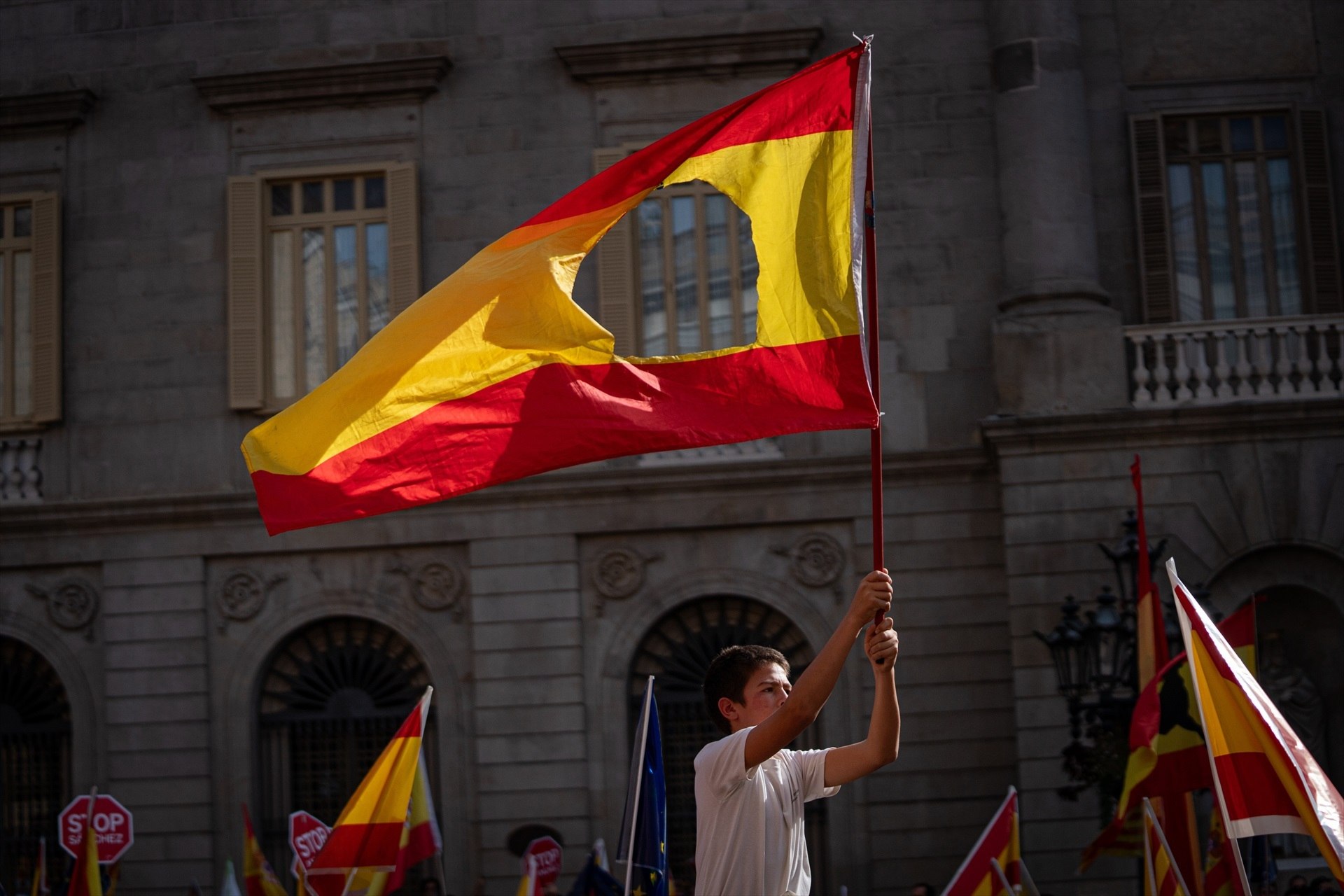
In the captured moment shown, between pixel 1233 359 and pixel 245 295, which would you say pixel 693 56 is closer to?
pixel 245 295

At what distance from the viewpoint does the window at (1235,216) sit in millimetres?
17625

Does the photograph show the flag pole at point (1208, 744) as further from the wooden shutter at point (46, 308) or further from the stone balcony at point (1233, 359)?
the wooden shutter at point (46, 308)

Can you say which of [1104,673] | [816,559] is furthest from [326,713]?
[1104,673]

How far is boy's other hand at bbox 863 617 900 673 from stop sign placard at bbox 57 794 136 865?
37.3ft

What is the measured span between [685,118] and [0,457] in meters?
7.98

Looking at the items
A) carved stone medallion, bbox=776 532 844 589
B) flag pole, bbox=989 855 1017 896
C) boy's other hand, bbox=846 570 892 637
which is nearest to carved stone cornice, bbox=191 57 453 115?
carved stone medallion, bbox=776 532 844 589

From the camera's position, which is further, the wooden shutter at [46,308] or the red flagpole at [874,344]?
the wooden shutter at [46,308]

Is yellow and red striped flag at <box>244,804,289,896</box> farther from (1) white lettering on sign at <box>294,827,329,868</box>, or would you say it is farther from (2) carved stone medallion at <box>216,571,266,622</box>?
(2) carved stone medallion at <box>216,571,266,622</box>

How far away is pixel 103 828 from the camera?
15.1 m

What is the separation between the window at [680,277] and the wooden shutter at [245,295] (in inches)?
141

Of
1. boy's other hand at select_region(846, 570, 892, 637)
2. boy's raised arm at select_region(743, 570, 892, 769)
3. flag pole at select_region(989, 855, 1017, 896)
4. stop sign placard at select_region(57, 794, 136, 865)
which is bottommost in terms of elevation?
flag pole at select_region(989, 855, 1017, 896)

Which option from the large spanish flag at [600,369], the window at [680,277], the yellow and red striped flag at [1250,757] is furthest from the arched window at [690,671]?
the large spanish flag at [600,369]

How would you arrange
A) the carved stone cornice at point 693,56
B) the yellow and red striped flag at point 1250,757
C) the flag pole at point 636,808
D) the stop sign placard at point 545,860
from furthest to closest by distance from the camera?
the carved stone cornice at point 693,56
the stop sign placard at point 545,860
the flag pole at point 636,808
the yellow and red striped flag at point 1250,757

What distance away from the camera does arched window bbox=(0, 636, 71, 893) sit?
18172mm
